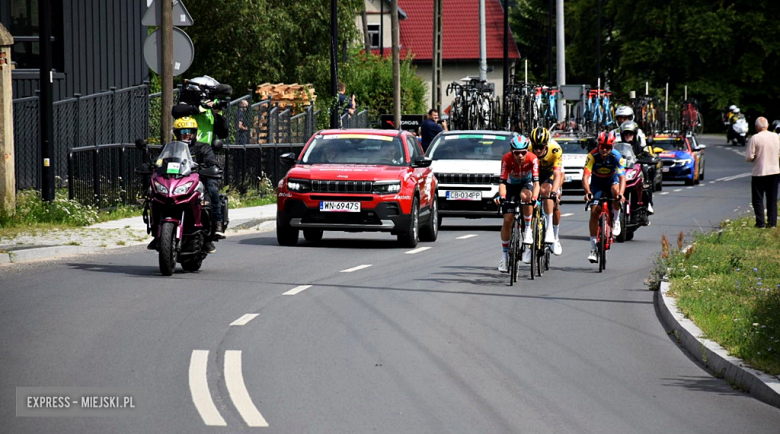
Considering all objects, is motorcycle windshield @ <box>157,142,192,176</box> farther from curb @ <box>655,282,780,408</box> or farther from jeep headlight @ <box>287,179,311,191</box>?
curb @ <box>655,282,780,408</box>

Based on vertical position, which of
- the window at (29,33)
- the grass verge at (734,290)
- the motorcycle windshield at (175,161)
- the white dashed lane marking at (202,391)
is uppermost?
the window at (29,33)

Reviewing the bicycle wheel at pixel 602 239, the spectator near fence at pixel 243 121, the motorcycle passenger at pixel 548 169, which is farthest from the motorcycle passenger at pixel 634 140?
the spectator near fence at pixel 243 121

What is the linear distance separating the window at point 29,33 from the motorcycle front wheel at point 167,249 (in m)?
15.9

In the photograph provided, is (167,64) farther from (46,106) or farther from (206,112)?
(206,112)

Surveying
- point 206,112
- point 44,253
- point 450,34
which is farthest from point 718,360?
point 450,34

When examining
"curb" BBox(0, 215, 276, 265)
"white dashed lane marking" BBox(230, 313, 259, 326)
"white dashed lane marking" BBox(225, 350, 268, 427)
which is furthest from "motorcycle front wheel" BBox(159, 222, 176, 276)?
"white dashed lane marking" BBox(225, 350, 268, 427)

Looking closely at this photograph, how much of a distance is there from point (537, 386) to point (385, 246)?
11.3m

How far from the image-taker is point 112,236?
19391 mm

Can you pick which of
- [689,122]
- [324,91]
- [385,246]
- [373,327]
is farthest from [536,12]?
[373,327]

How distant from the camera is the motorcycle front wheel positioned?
46.6 feet

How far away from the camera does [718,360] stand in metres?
9.47

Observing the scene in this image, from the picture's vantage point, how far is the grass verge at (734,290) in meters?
9.72

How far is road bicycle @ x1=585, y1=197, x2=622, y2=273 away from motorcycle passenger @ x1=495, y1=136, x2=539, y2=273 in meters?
1.16

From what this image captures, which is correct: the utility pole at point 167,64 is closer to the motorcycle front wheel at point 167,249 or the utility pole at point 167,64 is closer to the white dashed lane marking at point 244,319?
the motorcycle front wheel at point 167,249
